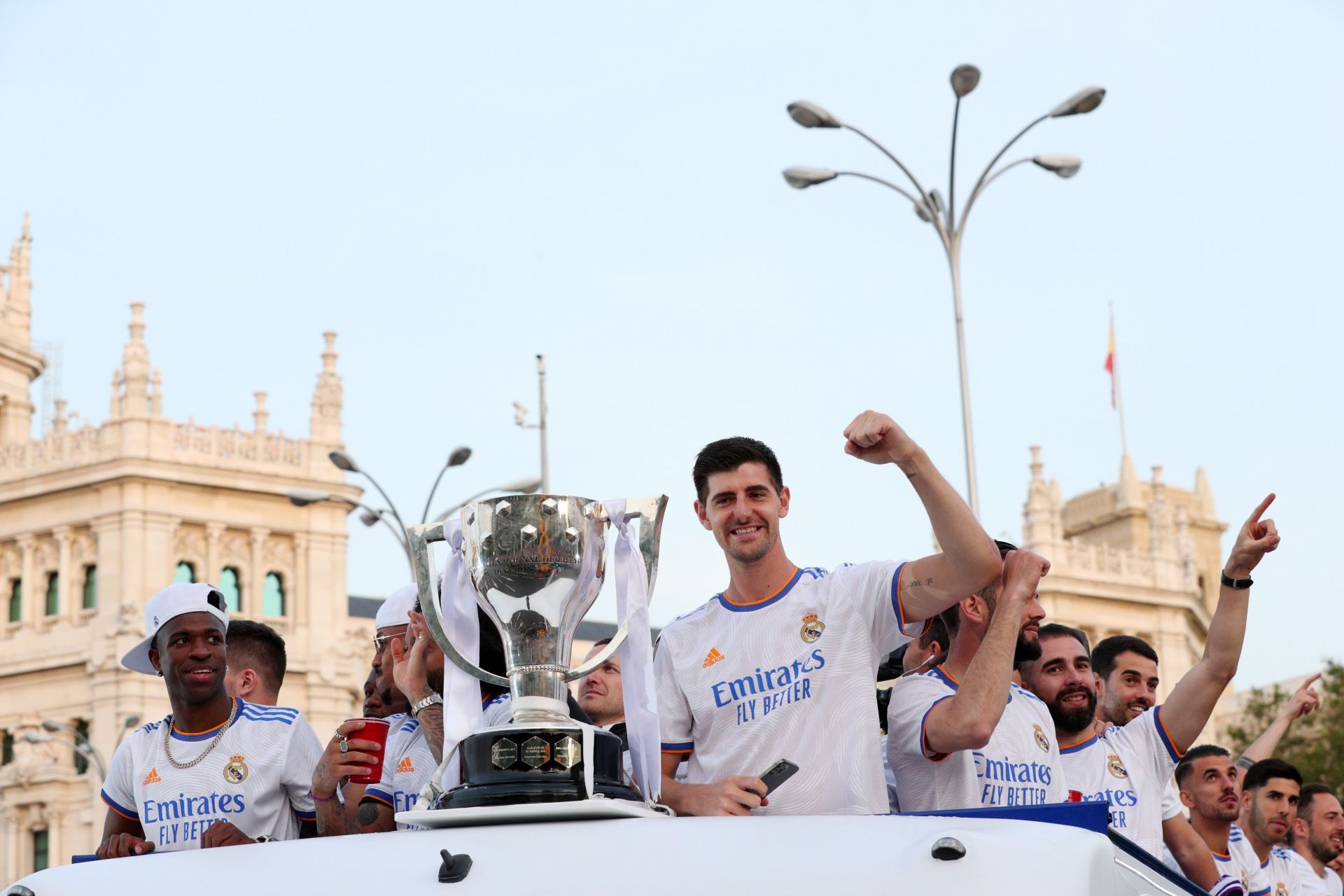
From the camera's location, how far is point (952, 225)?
1900 centimetres

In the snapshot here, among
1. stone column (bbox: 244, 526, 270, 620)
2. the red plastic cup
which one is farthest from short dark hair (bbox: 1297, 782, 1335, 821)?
stone column (bbox: 244, 526, 270, 620)

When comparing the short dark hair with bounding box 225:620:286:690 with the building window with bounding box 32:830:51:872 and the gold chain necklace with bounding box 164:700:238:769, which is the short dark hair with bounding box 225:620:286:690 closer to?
the gold chain necklace with bounding box 164:700:238:769

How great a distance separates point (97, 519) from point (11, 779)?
856cm

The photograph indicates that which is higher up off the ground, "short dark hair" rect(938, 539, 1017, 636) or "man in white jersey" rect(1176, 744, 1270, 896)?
"short dark hair" rect(938, 539, 1017, 636)

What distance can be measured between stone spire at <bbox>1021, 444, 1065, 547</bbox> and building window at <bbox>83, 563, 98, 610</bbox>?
110 feet

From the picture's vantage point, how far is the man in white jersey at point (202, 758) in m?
4.70

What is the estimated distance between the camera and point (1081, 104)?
17.9m

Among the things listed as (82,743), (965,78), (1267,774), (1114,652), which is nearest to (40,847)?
(82,743)

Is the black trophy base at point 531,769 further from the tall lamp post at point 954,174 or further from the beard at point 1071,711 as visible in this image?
the tall lamp post at point 954,174

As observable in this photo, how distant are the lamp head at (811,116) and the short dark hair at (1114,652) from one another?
35.3ft

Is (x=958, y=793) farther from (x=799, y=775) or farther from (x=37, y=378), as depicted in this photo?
(x=37, y=378)

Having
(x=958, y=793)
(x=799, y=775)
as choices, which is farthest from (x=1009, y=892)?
(x=958, y=793)

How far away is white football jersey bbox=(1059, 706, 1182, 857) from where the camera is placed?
5.92 metres

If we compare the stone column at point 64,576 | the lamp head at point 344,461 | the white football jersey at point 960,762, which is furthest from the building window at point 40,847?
the white football jersey at point 960,762
